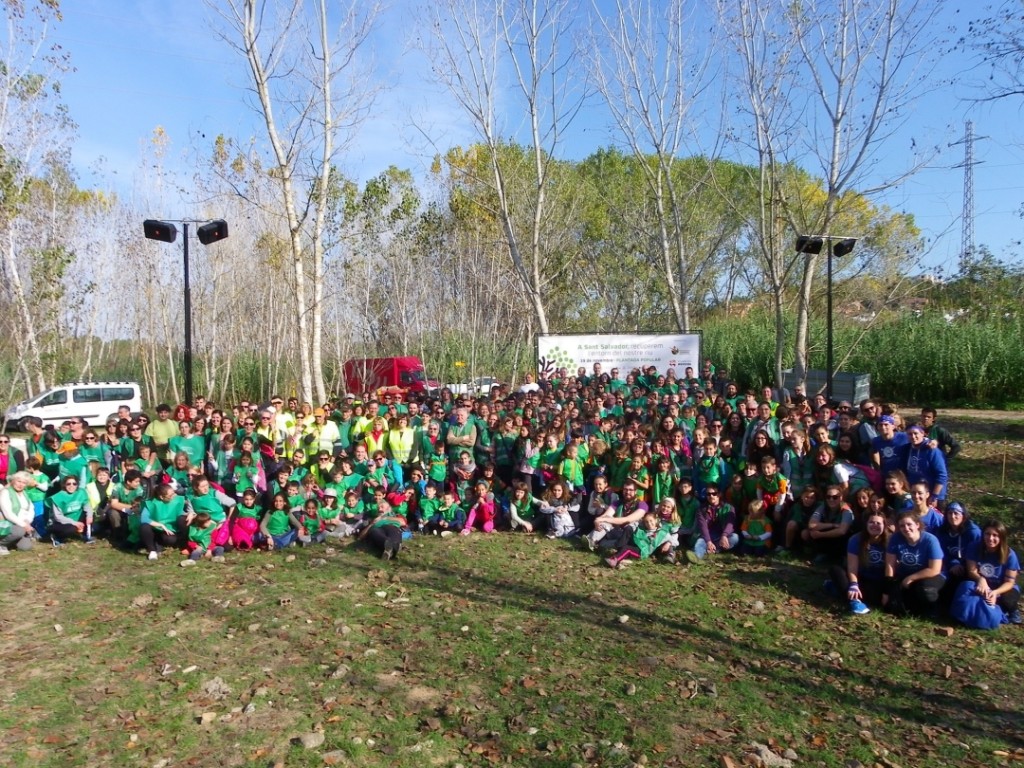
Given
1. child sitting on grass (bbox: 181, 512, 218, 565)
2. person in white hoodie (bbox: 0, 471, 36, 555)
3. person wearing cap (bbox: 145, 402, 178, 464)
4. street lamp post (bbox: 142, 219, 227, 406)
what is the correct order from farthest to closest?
street lamp post (bbox: 142, 219, 227, 406) → person wearing cap (bbox: 145, 402, 178, 464) → person in white hoodie (bbox: 0, 471, 36, 555) → child sitting on grass (bbox: 181, 512, 218, 565)

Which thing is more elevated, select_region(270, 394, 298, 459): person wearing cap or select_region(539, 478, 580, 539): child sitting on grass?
select_region(270, 394, 298, 459): person wearing cap

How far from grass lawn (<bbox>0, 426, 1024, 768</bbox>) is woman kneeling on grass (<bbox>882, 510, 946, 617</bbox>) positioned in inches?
8.5

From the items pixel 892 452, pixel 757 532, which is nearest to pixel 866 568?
pixel 757 532

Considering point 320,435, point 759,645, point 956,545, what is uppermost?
point 320,435

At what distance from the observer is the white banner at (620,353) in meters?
16.4

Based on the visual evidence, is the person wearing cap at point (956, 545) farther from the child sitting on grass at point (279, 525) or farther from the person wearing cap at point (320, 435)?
the person wearing cap at point (320, 435)

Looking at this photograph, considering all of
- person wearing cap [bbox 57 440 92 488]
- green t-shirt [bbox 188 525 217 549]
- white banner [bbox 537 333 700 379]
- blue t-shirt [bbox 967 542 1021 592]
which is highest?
white banner [bbox 537 333 700 379]

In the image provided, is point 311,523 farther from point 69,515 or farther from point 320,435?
point 69,515

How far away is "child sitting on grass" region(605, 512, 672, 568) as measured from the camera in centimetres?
802

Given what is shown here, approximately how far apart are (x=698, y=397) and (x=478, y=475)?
438 centimetres

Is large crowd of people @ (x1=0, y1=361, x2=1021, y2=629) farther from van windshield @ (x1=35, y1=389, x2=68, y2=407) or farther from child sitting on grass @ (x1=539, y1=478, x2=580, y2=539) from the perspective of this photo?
van windshield @ (x1=35, y1=389, x2=68, y2=407)

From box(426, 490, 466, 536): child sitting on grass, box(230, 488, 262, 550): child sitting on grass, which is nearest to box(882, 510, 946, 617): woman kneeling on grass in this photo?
box(426, 490, 466, 536): child sitting on grass

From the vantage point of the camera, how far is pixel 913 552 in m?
6.33

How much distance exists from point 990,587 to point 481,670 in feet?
13.9
